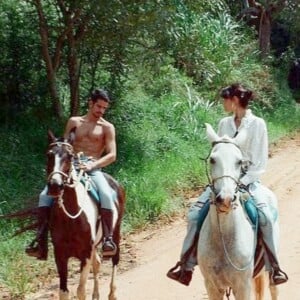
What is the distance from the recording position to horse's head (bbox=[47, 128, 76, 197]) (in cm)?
651

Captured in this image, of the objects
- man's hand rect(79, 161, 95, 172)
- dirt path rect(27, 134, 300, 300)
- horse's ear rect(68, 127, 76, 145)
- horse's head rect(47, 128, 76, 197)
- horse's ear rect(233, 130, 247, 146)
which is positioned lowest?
dirt path rect(27, 134, 300, 300)

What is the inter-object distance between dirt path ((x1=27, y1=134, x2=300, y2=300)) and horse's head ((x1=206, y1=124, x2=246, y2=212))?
3.05 m

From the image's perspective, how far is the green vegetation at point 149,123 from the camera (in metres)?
11.2

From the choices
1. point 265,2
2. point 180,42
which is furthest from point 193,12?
point 265,2

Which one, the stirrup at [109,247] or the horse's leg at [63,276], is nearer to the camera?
the horse's leg at [63,276]

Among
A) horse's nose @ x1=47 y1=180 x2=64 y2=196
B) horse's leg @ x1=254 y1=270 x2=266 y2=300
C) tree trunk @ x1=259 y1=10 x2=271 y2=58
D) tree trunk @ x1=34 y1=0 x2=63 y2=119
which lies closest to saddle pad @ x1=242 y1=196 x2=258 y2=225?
horse's leg @ x1=254 y1=270 x2=266 y2=300

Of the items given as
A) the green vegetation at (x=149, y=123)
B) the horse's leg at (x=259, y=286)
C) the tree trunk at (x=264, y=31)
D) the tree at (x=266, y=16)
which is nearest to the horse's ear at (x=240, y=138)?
the horse's leg at (x=259, y=286)

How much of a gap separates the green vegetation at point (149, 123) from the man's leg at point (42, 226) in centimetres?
113

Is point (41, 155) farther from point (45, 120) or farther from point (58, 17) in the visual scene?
point (58, 17)

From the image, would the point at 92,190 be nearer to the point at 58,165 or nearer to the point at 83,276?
the point at 83,276

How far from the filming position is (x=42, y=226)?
7410 millimetres

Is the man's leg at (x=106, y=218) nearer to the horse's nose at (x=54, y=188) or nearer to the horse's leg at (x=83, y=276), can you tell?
the horse's leg at (x=83, y=276)

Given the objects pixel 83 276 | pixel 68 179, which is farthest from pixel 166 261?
pixel 68 179

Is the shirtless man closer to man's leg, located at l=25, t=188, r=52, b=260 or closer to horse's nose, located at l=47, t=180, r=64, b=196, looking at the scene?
man's leg, located at l=25, t=188, r=52, b=260
